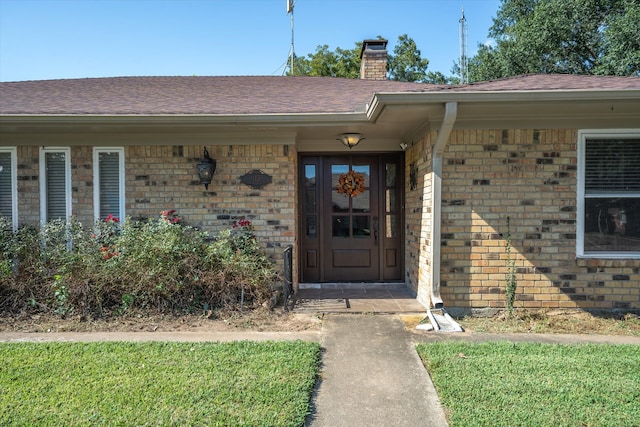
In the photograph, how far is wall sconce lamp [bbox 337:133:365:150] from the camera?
5.56m

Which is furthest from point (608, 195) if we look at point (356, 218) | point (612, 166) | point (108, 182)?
point (108, 182)

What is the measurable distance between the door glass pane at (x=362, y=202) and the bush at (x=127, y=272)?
1891 mm

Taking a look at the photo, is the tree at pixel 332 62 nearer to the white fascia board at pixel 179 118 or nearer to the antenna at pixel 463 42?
the antenna at pixel 463 42

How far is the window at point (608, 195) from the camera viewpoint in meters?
4.71

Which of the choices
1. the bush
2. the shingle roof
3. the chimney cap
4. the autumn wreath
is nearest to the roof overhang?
the shingle roof

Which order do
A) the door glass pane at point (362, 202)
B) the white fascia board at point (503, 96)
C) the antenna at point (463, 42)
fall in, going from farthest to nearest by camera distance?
the antenna at point (463, 42)
the door glass pane at point (362, 202)
the white fascia board at point (503, 96)

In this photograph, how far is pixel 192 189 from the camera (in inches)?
217

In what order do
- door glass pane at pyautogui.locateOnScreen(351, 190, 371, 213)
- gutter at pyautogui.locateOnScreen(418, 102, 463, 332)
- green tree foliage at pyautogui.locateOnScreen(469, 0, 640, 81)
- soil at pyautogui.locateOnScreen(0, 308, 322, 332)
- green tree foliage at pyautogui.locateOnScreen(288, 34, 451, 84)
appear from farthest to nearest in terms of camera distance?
green tree foliage at pyautogui.locateOnScreen(288, 34, 451, 84), green tree foliage at pyautogui.locateOnScreen(469, 0, 640, 81), door glass pane at pyautogui.locateOnScreen(351, 190, 371, 213), gutter at pyautogui.locateOnScreen(418, 102, 463, 332), soil at pyautogui.locateOnScreen(0, 308, 322, 332)

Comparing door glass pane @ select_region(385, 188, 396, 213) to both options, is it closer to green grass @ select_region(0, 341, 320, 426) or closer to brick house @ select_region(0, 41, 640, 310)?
brick house @ select_region(0, 41, 640, 310)

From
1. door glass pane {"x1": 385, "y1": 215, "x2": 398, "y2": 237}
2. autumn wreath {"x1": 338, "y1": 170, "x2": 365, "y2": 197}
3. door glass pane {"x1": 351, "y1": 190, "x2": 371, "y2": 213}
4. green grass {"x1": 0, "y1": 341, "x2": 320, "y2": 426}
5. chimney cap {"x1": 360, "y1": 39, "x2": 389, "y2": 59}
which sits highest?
chimney cap {"x1": 360, "y1": 39, "x2": 389, "y2": 59}

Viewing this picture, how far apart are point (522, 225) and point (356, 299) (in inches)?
89.6

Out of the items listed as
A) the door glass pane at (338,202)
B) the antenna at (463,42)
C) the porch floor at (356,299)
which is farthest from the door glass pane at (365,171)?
the antenna at (463,42)

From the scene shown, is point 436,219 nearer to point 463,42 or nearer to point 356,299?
point 356,299

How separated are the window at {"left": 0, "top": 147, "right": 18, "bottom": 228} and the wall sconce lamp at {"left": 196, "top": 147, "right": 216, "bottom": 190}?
8.58 ft
